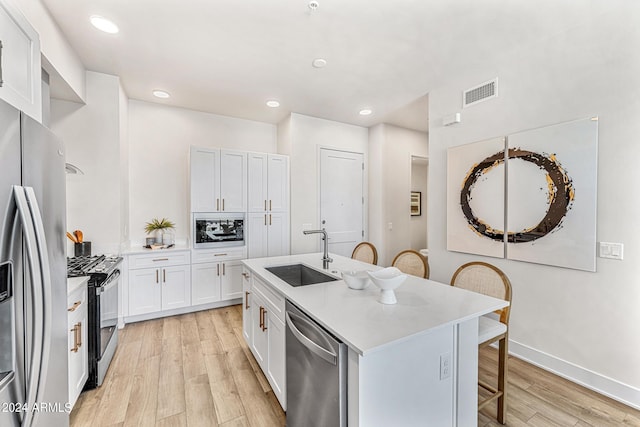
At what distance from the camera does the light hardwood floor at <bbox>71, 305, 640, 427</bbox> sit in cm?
181

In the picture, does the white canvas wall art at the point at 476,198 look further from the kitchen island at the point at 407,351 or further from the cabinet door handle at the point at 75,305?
the cabinet door handle at the point at 75,305

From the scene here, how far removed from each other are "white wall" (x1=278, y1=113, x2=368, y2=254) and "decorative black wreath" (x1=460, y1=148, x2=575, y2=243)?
2365mm

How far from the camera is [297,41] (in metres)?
2.43

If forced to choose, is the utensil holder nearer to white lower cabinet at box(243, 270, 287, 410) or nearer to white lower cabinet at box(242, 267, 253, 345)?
white lower cabinet at box(242, 267, 253, 345)

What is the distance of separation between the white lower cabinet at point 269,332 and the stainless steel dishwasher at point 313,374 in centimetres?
14

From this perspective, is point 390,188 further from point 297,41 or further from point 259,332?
point 259,332

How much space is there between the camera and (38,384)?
40.0 inches

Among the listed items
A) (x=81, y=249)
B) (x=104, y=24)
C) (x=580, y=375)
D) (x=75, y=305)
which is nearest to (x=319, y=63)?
(x=104, y=24)

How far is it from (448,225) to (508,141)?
1031 mm

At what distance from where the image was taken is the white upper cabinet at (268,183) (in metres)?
4.02

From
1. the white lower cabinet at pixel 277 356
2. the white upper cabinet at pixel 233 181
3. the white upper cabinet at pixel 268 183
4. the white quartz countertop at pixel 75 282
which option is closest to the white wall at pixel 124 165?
the white upper cabinet at pixel 233 181

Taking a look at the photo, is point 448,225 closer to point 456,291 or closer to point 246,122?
point 456,291

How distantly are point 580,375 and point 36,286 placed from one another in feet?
11.4

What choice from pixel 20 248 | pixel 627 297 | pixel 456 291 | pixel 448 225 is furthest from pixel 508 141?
pixel 20 248
